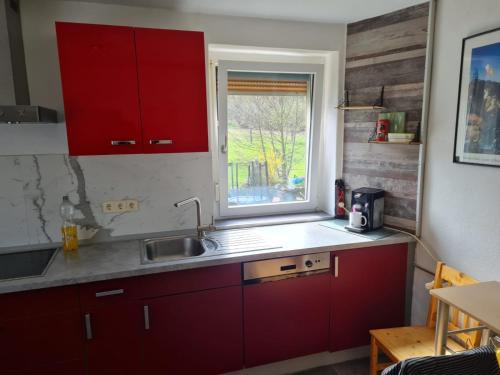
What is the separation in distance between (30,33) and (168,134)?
92cm

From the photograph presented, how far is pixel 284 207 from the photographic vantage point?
8.87 feet

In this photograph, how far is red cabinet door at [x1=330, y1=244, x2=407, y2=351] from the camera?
2.09m

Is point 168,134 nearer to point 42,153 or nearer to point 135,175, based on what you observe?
point 135,175

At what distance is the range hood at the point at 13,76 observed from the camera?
1557mm

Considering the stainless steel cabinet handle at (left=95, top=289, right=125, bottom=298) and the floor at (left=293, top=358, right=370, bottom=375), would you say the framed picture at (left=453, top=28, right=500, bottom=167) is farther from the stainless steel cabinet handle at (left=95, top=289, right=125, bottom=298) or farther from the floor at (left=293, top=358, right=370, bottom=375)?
the stainless steel cabinet handle at (left=95, top=289, right=125, bottom=298)

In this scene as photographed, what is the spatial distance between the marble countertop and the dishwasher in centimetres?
6

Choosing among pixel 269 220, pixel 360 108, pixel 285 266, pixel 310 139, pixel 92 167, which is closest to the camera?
pixel 285 266

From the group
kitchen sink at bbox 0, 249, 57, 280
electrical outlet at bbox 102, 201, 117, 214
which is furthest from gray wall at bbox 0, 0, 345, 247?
kitchen sink at bbox 0, 249, 57, 280

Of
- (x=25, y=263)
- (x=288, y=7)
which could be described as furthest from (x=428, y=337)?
(x=25, y=263)

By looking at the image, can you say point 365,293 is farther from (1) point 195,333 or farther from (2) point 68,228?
(2) point 68,228

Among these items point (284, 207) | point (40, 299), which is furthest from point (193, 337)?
point (284, 207)

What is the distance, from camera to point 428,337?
6.03 ft

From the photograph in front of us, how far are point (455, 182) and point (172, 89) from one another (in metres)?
1.67

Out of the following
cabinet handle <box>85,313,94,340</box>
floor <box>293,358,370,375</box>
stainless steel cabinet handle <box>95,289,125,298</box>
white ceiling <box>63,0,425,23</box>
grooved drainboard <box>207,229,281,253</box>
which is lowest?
floor <box>293,358,370,375</box>
